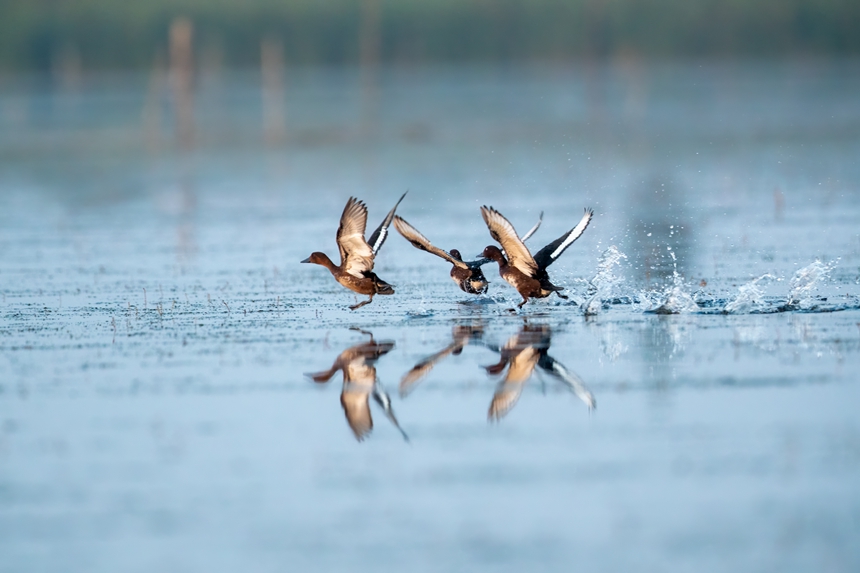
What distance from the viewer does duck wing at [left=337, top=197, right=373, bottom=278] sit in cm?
1200

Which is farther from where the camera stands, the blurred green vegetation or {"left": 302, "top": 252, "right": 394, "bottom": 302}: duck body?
the blurred green vegetation

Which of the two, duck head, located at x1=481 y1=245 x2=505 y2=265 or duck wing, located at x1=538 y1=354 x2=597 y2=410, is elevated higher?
duck head, located at x1=481 y1=245 x2=505 y2=265

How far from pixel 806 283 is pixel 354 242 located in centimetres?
445

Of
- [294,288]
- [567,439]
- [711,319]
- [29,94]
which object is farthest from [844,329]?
[29,94]

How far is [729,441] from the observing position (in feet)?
25.5

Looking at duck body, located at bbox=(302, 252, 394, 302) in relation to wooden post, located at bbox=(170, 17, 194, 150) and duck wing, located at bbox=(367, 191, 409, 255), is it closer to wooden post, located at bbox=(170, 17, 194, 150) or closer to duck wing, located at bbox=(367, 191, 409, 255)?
duck wing, located at bbox=(367, 191, 409, 255)

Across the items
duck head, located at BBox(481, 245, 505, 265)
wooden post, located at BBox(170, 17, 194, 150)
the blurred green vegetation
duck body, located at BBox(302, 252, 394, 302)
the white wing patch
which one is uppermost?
the blurred green vegetation

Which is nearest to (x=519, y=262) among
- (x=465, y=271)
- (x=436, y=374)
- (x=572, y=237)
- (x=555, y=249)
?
(x=555, y=249)

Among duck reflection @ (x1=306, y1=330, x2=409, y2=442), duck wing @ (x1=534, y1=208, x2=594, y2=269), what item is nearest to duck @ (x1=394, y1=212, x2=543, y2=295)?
duck wing @ (x1=534, y1=208, x2=594, y2=269)

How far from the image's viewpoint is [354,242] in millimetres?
12219

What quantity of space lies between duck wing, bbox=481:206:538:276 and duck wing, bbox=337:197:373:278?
1162 mm

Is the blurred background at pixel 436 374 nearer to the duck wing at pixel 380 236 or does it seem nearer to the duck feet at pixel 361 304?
the duck feet at pixel 361 304

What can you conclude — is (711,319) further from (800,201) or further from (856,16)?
(856,16)

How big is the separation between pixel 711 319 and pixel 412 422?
3.98 meters
